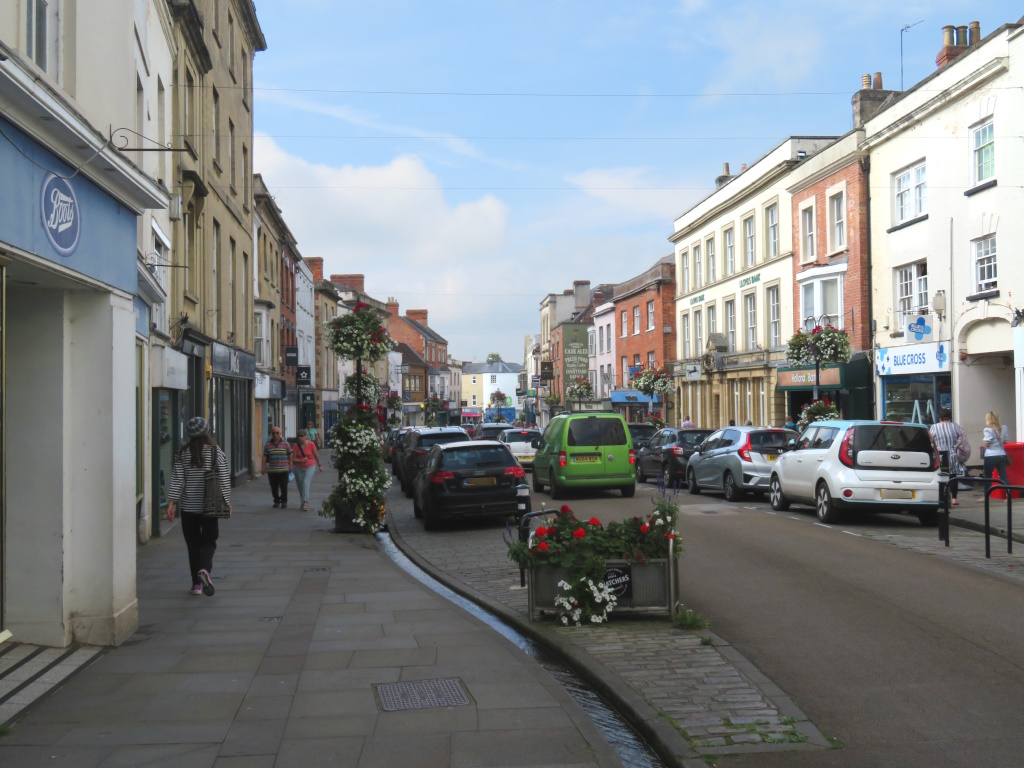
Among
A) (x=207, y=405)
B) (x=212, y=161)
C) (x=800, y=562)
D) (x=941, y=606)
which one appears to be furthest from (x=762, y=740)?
(x=212, y=161)

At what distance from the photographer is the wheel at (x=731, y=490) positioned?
20516 millimetres

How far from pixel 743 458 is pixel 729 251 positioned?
22.9 metres

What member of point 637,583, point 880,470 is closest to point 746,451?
point 880,470

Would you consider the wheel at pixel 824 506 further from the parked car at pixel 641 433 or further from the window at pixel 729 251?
the window at pixel 729 251

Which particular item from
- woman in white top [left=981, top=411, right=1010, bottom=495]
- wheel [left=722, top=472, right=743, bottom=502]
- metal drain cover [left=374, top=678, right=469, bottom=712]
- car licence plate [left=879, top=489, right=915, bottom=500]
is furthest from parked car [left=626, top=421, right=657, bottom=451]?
metal drain cover [left=374, top=678, right=469, bottom=712]

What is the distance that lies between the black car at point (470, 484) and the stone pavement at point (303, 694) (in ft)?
19.9

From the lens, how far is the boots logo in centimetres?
641

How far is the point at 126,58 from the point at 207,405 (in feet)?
47.7

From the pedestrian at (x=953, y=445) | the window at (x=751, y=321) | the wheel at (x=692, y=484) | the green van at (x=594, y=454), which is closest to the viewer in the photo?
the pedestrian at (x=953, y=445)

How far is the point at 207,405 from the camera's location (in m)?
21.9

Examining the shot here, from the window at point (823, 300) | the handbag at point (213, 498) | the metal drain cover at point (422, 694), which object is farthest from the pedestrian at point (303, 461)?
the window at point (823, 300)

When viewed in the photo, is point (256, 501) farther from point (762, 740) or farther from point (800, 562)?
point (762, 740)

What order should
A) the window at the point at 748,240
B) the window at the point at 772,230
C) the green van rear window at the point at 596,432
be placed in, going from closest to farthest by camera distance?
the green van rear window at the point at 596,432 < the window at the point at 772,230 < the window at the point at 748,240

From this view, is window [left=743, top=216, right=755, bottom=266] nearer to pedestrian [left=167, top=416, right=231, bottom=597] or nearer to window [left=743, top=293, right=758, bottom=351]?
window [left=743, top=293, right=758, bottom=351]
